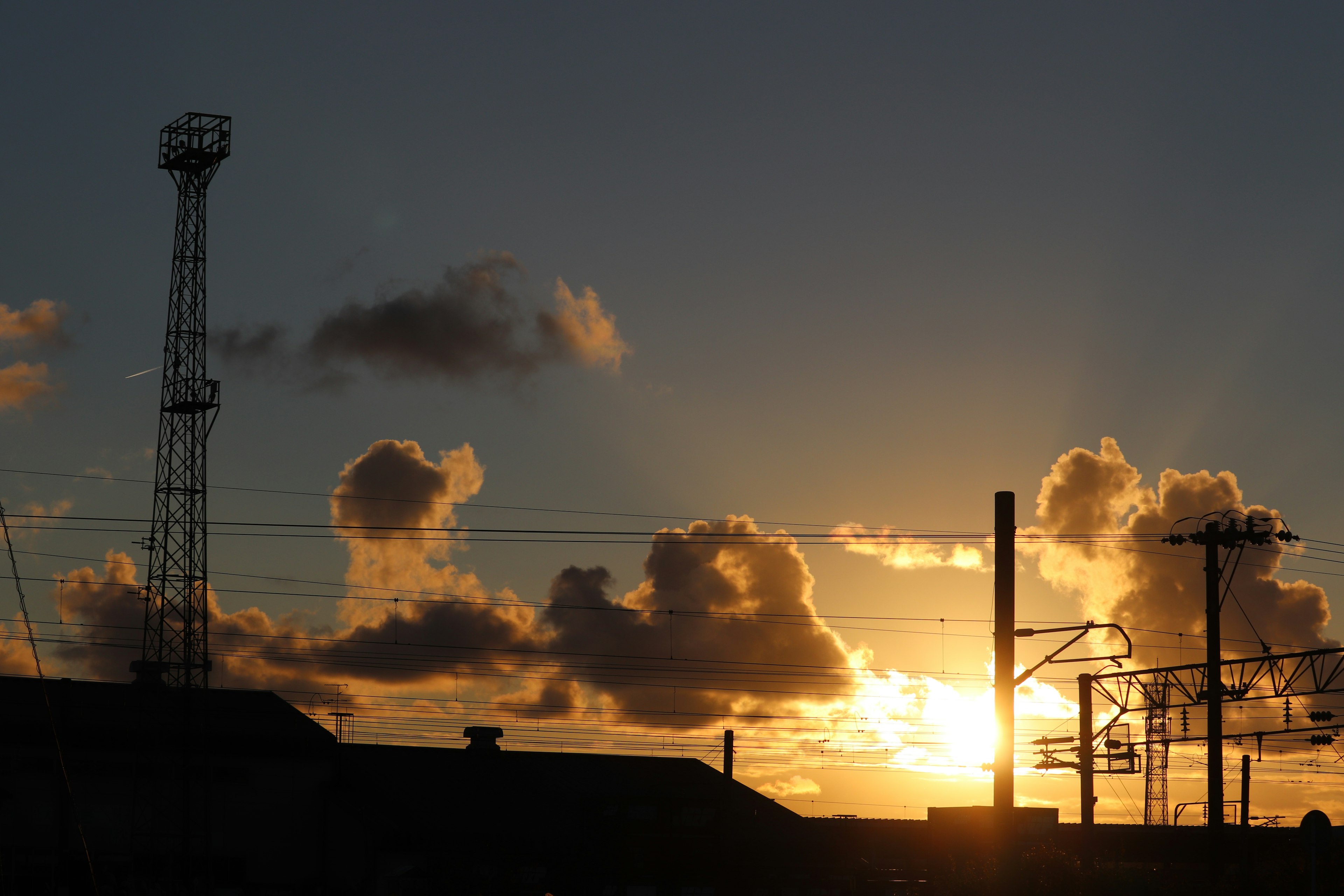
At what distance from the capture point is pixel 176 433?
52531mm

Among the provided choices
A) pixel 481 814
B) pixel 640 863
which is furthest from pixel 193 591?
pixel 640 863

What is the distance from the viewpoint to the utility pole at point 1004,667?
22.7 metres

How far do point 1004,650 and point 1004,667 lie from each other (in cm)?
33

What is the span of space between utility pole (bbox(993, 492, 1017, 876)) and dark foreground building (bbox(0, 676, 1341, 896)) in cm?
2253

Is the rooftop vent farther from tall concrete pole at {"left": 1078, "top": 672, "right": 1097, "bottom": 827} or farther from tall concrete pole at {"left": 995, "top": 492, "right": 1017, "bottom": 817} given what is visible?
tall concrete pole at {"left": 995, "top": 492, "right": 1017, "bottom": 817}

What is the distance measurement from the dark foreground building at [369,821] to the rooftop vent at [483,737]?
7.1 inches

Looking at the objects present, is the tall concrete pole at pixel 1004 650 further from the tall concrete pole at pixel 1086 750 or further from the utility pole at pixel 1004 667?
the tall concrete pole at pixel 1086 750

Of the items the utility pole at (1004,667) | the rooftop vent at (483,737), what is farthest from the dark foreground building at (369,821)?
the utility pole at (1004,667)

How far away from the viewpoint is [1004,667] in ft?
76.5

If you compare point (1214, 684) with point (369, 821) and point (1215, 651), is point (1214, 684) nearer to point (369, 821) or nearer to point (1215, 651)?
point (1215, 651)

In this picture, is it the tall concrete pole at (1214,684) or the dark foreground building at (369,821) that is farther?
the dark foreground building at (369,821)

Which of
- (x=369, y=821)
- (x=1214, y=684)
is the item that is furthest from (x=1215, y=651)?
(x=369, y=821)

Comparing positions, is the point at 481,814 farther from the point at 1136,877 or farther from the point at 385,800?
the point at 1136,877

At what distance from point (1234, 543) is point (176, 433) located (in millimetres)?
39352
